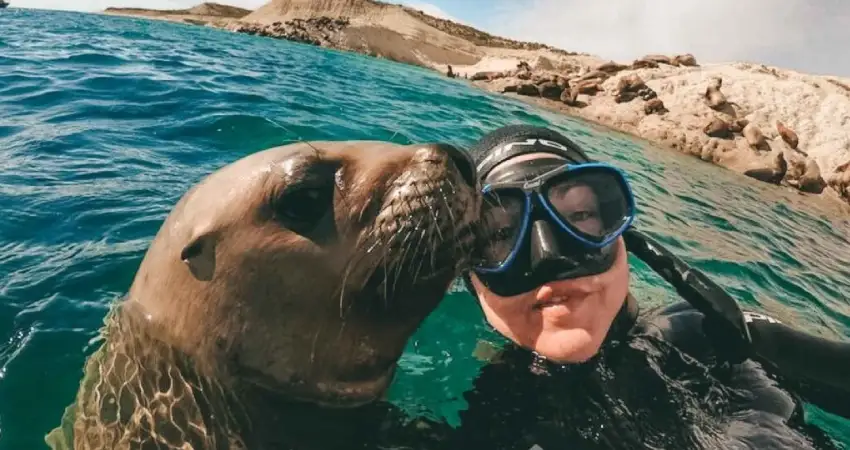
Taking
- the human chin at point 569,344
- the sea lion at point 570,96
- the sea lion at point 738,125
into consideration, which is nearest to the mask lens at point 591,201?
the human chin at point 569,344

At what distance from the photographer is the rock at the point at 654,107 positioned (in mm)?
22797

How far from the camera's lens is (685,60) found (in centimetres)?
3164

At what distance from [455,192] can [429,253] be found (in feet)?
0.71

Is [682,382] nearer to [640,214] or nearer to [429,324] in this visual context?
[429,324]

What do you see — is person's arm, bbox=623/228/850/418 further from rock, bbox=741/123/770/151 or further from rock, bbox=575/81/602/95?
rock, bbox=575/81/602/95

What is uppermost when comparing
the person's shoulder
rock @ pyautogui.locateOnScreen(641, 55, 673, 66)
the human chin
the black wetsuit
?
rock @ pyautogui.locateOnScreen(641, 55, 673, 66)

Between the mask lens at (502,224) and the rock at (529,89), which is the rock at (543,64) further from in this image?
the mask lens at (502,224)

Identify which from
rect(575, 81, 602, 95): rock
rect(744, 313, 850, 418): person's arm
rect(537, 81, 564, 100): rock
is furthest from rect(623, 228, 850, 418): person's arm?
rect(575, 81, 602, 95): rock

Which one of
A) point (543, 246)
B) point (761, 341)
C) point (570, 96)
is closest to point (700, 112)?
point (570, 96)

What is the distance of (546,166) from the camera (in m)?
3.31

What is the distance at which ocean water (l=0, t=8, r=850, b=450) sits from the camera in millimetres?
3957

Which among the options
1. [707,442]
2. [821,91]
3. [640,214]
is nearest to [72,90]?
[640,214]

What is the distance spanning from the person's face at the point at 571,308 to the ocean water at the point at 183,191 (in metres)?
0.73

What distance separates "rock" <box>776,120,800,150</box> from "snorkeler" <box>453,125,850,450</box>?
19928 mm
